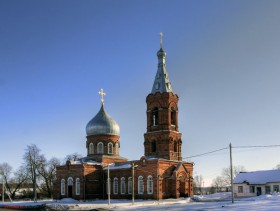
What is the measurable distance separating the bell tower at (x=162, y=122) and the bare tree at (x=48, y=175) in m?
27.5

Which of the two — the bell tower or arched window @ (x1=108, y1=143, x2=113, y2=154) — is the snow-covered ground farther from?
arched window @ (x1=108, y1=143, x2=113, y2=154)

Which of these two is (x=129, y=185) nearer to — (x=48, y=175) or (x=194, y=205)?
(x=194, y=205)

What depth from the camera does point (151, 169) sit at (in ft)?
159

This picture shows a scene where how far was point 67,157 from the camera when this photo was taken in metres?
82.2

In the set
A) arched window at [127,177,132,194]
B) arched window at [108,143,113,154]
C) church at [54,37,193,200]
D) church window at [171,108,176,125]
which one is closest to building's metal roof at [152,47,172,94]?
church at [54,37,193,200]

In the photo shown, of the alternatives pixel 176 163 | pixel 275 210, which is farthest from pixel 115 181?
pixel 275 210

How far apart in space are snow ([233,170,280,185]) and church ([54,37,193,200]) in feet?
36.3

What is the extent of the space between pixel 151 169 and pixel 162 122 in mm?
6682

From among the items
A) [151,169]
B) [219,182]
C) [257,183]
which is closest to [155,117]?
[151,169]

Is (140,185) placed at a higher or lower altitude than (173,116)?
lower

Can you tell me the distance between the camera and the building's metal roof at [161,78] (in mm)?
53594

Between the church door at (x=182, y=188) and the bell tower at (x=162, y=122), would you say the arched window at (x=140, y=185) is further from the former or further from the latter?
the church door at (x=182, y=188)

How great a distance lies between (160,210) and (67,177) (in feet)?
81.7

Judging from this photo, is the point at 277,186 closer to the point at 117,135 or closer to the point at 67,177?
the point at 117,135
